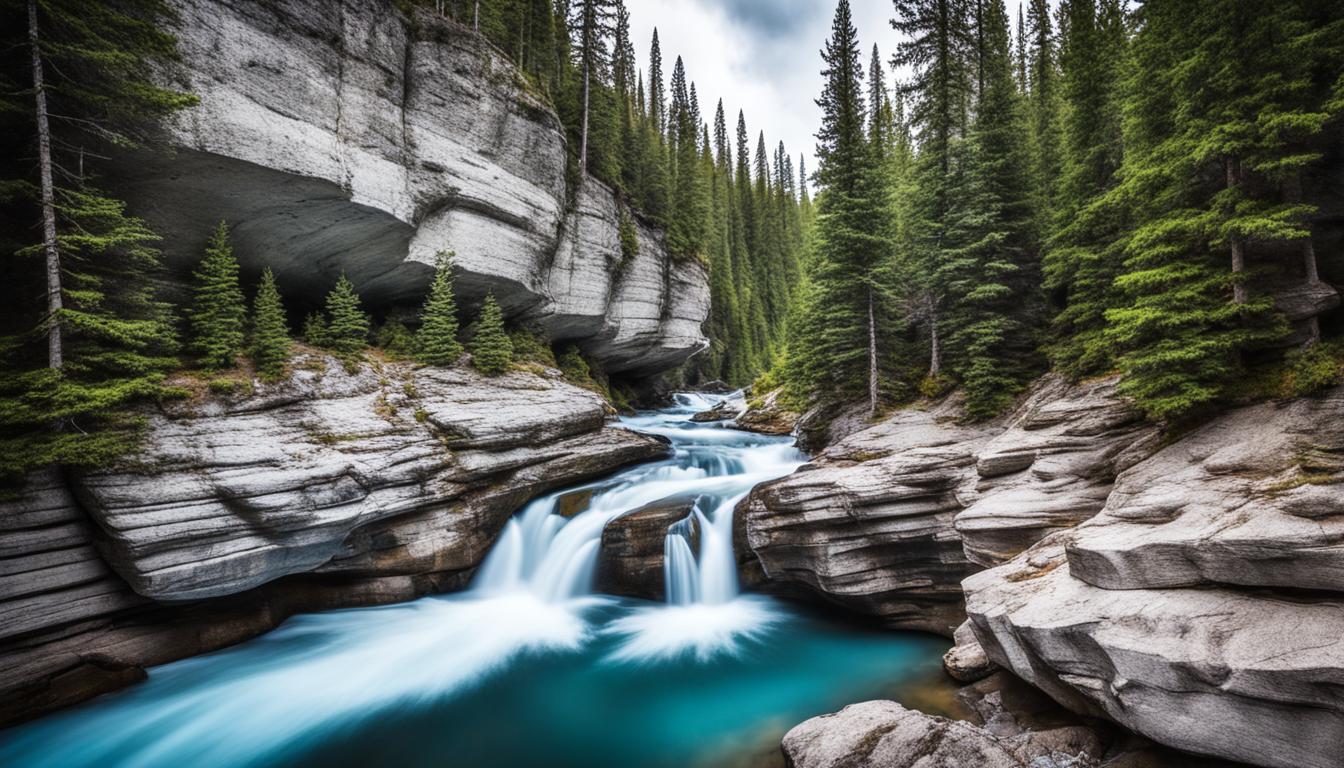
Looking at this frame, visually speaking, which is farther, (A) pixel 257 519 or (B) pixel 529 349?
(B) pixel 529 349

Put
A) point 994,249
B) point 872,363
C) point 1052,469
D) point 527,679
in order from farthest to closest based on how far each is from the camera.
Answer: point 872,363 → point 994,249 → point 527,679 → point 1052,469

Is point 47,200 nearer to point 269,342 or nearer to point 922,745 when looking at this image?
point 269,342

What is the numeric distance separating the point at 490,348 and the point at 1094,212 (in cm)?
1556

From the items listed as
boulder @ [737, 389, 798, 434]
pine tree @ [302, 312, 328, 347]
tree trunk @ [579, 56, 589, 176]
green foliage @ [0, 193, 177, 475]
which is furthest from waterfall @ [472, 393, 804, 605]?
tree trunk @ [579, 56, 589, 176]

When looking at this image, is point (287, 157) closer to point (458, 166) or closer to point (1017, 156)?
point (458, 166)

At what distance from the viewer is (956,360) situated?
1412 cm

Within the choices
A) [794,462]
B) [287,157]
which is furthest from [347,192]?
[794,462]

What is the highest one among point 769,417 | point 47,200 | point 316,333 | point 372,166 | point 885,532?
point 372,166

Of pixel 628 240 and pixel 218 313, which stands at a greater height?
pixel 628 240

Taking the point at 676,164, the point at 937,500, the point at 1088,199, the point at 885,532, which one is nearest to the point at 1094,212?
the point at 1088,199

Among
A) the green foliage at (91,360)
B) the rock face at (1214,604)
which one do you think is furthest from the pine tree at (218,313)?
the rock face at (1214,604)

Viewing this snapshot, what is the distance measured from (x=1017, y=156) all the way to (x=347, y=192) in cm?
1821

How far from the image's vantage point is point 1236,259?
7.17 m

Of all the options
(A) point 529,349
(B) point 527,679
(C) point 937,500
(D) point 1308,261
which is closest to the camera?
(D) point 1308,261
